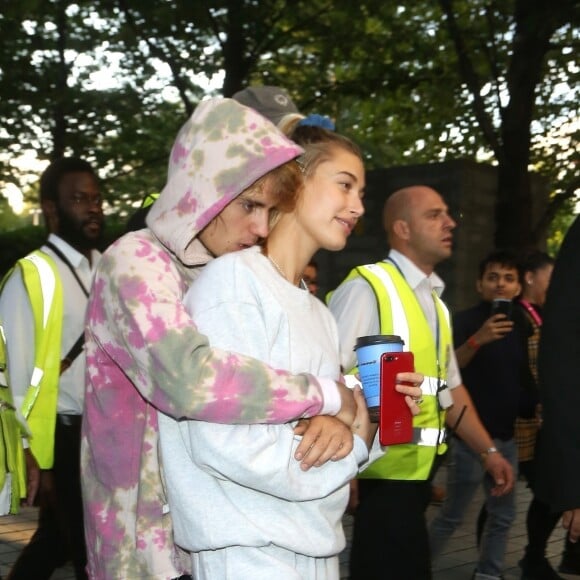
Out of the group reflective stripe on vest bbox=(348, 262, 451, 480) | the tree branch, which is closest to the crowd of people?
reflective stripe on vest bbox=(348, 262, 451, 480)

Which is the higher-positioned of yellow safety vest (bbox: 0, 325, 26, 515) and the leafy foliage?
the leafy foliage

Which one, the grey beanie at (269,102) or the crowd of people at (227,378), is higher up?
the grey beanie at (269,102)

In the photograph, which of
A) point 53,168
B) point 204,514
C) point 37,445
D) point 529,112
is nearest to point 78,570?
point 37,445

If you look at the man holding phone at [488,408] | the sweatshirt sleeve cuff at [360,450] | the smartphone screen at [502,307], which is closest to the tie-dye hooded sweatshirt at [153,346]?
the sweatshirt sleeve cuff at [360,450]

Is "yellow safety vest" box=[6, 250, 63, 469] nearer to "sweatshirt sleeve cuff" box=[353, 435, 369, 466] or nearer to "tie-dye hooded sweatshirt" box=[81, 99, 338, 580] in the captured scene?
"tie-dye hooded sweatshirt" box=[81, 99, 338, 580]

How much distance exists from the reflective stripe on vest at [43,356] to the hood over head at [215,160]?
1.76 m

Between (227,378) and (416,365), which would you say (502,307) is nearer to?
(416,365)

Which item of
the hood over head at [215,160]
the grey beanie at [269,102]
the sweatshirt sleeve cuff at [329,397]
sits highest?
the grey beanie at [269,102]

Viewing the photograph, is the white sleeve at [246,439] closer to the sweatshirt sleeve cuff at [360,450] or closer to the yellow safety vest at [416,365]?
the sweatshirt sleeve cuff at [360,450]

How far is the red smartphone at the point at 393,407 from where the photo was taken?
7.18ft

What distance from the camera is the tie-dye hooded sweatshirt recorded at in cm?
199

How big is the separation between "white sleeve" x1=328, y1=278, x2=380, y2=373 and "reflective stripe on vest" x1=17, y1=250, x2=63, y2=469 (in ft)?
3.73

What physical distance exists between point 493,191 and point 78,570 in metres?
7.92

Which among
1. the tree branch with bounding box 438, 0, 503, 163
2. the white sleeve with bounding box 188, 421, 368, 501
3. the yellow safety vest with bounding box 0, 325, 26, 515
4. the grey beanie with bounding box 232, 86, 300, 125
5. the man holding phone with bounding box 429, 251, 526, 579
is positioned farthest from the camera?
the tree branch with bounding box 438, 0, 503, 163
